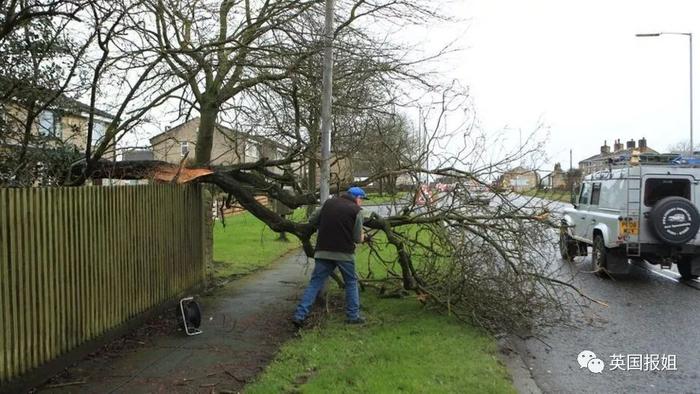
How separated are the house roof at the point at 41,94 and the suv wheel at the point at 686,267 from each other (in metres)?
10.9

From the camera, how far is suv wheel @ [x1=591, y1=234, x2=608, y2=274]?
1224 centimetres

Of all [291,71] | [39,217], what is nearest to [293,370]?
[39,217]

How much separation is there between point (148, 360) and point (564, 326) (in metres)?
5.20

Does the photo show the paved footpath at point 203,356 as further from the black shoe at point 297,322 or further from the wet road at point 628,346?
the wet road at point 628,346

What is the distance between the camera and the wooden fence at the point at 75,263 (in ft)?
16.2

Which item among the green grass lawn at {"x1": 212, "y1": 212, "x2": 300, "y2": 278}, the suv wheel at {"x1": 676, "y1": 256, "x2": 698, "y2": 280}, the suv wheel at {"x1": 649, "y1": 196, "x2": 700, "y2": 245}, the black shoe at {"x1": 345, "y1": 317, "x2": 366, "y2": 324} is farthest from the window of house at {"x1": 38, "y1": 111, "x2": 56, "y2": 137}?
the suv wheel at {"x1": 676, "y1": 256, "x2": 698, "y2": 280}

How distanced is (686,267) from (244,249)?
35.1ft

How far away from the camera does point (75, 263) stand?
5.85 metres

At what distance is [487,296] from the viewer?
776 cm

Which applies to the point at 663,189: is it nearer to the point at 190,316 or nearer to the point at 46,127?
the point at 190,316

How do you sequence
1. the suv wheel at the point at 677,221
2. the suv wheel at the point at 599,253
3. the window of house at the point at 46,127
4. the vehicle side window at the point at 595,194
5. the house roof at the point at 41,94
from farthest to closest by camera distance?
the vehicle side window at the point at 595,194, the suv wheel at the point at 599,253, the suv wheel at the point at 677,221, the window of house at the point at 46,127, the house roof at the point at 41,94

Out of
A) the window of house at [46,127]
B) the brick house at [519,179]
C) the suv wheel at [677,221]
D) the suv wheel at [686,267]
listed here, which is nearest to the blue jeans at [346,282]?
the brick house at [519,179]

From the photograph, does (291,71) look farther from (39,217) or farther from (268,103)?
(39,217)

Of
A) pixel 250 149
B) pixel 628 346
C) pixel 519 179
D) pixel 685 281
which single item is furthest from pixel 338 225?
pixel 685 281
